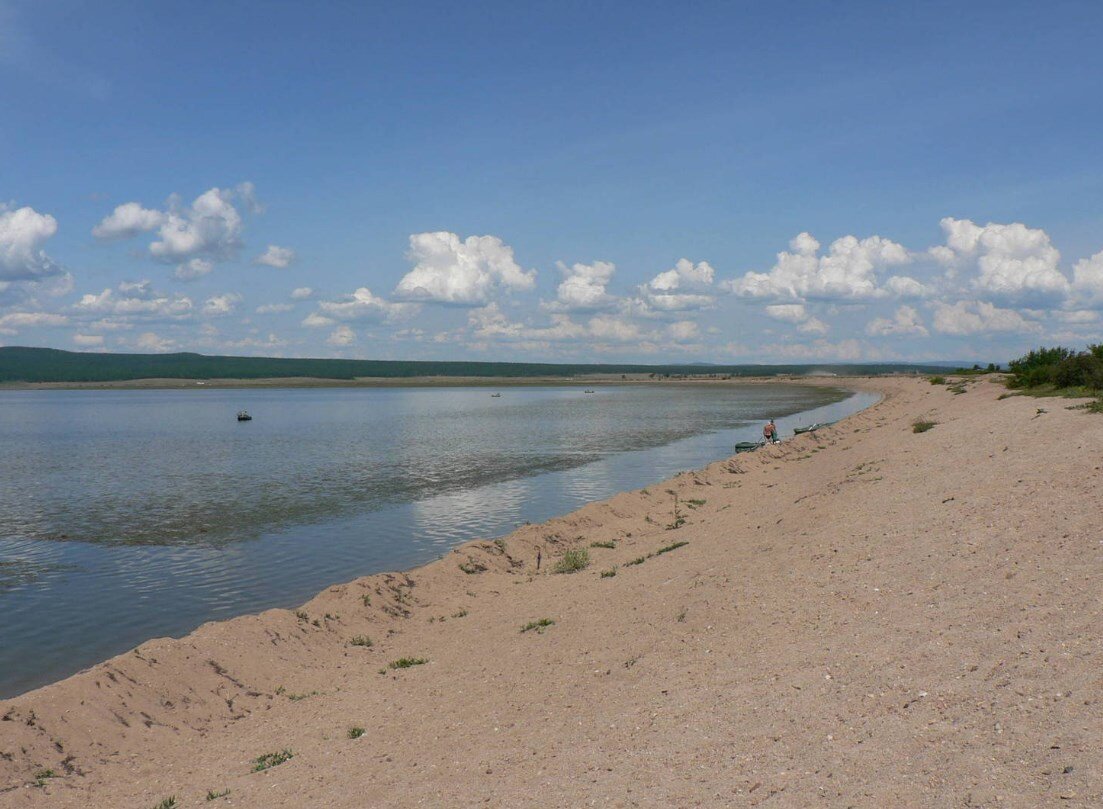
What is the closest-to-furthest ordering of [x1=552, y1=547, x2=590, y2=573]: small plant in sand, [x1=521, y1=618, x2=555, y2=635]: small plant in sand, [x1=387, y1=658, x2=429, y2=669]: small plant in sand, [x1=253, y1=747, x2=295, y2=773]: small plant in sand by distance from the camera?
[x1=253, y1=747, x2=295, y2=773]: small plant in sand < [x1=387, y1=658, x2=429, y2=669]: small plant in sand < [x1=521, y1=618, x2=555, y2=635]: small plant in sand < [x1=552, y1=547, x2=590, y2=573]: small plant in sand

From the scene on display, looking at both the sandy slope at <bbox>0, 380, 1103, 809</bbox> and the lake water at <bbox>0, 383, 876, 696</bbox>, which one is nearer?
the sandy slope at <bbox>0, 380, 1103, 809</bbox>

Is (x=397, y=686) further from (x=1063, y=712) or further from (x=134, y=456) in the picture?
(x=134, y=456)

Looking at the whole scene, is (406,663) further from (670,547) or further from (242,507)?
(242,507)

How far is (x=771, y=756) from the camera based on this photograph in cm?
844

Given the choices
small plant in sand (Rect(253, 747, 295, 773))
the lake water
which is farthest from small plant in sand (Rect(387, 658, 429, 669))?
the lake water

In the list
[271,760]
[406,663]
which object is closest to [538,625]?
[406,663]

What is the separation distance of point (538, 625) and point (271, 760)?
5.90 m

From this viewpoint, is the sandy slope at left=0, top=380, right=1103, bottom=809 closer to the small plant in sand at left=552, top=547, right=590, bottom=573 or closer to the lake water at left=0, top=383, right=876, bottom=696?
the small plant in sand at left=552, top=547, right=590, bottom=573

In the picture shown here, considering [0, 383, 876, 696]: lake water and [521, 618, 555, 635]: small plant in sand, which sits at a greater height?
[521, 618, 555, 635]: small plant in sand

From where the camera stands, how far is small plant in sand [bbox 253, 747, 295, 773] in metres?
10.8

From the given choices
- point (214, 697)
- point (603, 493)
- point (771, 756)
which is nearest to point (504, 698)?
point (771, 756)

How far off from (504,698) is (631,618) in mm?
3497

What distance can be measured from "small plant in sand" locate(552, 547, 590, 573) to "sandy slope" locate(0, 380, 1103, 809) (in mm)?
622

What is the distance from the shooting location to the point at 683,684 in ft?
35.8
